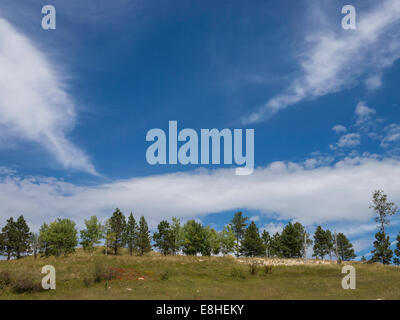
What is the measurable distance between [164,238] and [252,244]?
76.7ft

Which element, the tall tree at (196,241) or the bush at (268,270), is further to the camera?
the tall tree at (196,241)

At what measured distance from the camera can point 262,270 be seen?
46.0m

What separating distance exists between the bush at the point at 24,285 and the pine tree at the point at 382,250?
63186mm

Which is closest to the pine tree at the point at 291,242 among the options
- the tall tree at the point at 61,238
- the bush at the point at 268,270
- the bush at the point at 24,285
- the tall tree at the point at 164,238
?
the tall tree at the point at 164,238

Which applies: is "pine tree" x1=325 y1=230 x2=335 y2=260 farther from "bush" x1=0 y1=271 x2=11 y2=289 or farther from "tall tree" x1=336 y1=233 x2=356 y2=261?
"bush" x1=0 y1=271 x2=11 y2=289

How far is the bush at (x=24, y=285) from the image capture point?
29359 millimetres

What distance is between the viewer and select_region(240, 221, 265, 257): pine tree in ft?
263

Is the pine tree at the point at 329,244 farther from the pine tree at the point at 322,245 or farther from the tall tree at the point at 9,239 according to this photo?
the tall tree at the point at 9,239

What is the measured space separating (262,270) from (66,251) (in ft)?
167

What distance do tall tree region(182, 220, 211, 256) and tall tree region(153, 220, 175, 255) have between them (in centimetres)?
382

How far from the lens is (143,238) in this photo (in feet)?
274

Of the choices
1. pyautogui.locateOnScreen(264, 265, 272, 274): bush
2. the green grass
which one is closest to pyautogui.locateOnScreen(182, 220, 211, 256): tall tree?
the green grass

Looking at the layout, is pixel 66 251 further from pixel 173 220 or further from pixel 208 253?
pixel 208 253

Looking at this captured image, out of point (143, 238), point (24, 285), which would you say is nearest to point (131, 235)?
point (143, 238)
